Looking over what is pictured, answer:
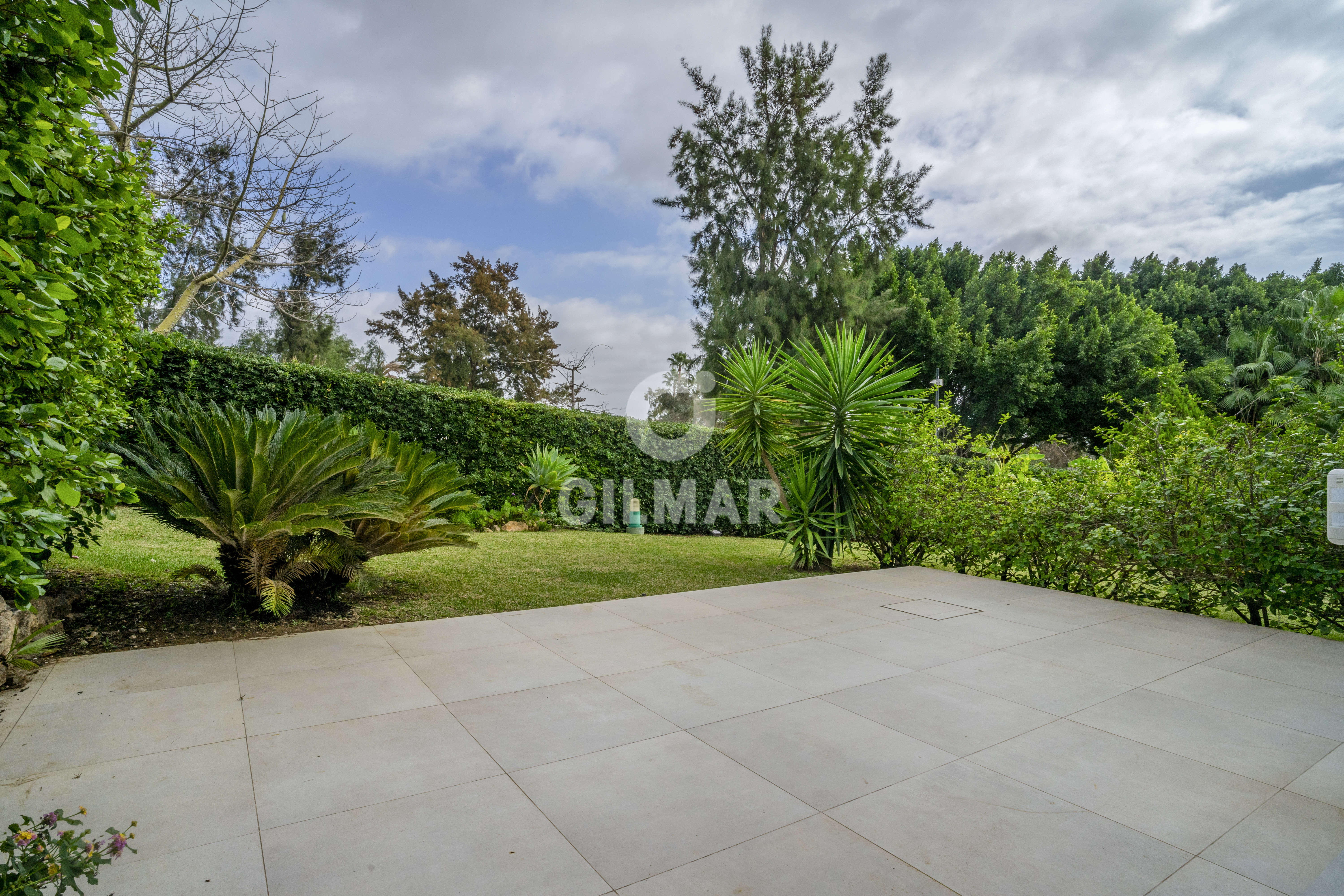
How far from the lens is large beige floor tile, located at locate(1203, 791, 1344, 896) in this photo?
1594 mm

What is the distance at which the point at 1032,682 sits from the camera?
3057mm

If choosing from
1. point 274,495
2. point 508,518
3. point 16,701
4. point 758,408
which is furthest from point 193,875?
point 508,518

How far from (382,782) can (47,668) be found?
2143 mm

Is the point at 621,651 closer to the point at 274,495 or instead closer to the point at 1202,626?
the point at 274,495

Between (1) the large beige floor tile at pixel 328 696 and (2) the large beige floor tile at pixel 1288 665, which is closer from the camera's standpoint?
(1) the large beige floor tile at pixel 328 696

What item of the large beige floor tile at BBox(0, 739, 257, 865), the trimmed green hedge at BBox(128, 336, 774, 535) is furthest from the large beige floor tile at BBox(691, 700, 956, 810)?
the trimmed green hedge at BBox(128, 336, 774, 535)

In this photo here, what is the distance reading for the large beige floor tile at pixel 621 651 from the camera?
3191mm

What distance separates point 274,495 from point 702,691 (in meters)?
2.59

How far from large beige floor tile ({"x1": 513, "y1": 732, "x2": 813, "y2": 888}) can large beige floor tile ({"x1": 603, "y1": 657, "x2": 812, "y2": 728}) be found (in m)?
0.33

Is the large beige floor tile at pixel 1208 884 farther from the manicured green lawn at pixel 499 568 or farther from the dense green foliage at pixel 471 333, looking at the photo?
the dense green foliage at pixel 471 333

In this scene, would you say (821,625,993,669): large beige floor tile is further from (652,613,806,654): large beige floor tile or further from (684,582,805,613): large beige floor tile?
(684,582,805,613): large beige floor tile

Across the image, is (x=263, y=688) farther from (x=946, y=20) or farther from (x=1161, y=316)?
(x=1161, y=316)

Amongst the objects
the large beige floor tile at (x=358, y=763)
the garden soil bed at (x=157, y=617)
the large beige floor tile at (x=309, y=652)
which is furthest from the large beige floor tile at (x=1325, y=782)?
the garden soil bed at (x=157, y=617)

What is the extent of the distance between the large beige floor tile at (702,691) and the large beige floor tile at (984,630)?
5.21 feet
